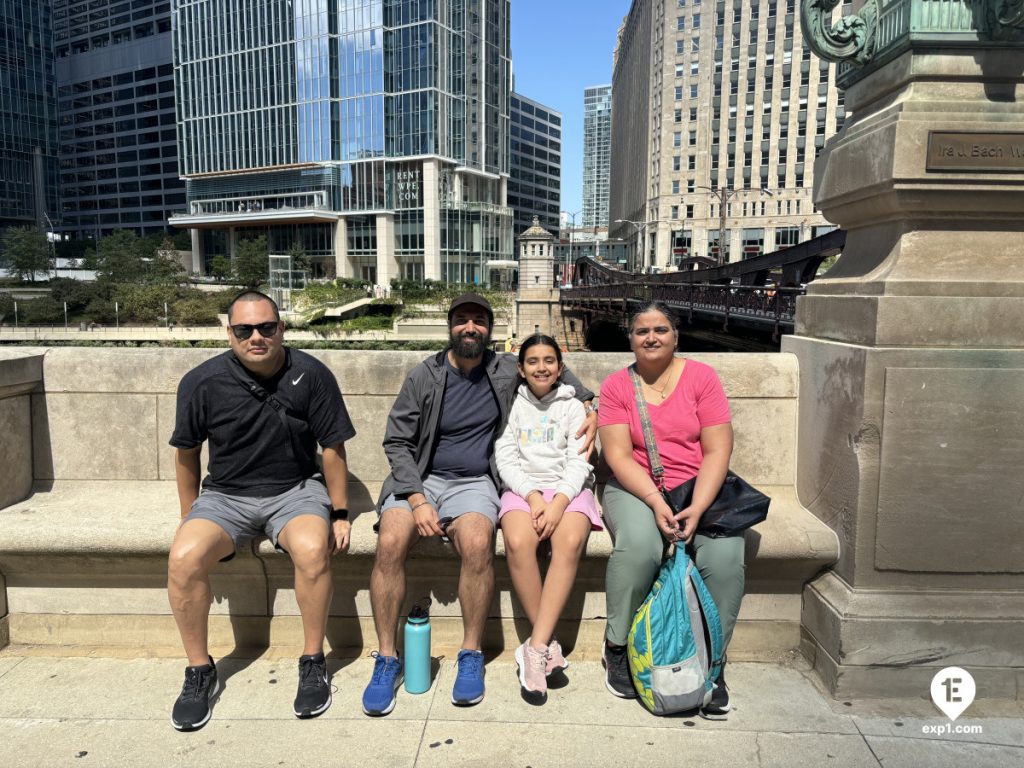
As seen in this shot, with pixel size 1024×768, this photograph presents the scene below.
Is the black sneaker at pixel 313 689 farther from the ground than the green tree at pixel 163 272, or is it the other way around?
the green tree at pixel 163 272

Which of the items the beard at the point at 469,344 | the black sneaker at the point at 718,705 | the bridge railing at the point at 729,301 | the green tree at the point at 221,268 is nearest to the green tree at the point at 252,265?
the green tree at the point at 221,268

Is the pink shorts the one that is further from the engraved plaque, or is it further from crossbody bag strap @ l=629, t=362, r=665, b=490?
the engraved plaque

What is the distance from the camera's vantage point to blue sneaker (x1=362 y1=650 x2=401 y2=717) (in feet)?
9.38

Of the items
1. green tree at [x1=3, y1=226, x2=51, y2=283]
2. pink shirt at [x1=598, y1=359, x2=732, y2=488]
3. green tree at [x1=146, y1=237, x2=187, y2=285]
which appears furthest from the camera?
green tree at [x1=3, y1=226, x2=51, y2=283]

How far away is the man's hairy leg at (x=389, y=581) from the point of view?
121 inches

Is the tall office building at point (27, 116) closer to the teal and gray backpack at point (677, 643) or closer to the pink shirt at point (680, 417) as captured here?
the pink shirt at point (680, 417)

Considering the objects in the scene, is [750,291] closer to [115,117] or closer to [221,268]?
[221,268]

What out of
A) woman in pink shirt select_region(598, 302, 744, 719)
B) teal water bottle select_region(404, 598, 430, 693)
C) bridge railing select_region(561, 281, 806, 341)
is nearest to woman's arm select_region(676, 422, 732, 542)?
woman in pink shirt select_region(598, 302, 744, 719)

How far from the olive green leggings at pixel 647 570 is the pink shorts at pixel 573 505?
7.7 inches

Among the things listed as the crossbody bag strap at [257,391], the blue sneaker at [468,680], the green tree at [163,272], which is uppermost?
the green tree at [163,272]

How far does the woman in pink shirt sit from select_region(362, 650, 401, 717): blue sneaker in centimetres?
97

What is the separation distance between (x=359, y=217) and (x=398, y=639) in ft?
248

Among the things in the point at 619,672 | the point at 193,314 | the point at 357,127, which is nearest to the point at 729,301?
the point at 619,672

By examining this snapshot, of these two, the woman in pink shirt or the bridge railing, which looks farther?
the bridge railing
